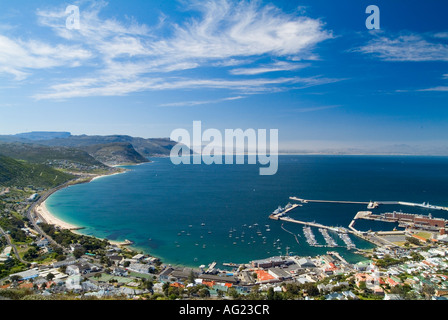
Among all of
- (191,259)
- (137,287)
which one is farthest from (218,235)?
(137,287)

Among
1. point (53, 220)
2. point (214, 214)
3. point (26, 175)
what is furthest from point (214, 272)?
point (26, 175)

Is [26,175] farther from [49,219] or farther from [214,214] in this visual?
[214,214]

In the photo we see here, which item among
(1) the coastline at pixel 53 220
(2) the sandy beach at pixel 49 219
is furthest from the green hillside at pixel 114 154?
(2) the sandy beach at pixel 49 219

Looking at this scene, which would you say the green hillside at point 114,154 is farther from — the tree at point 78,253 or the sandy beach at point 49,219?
the tree at point 78,253

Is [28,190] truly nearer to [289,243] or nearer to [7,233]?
[7,233]
